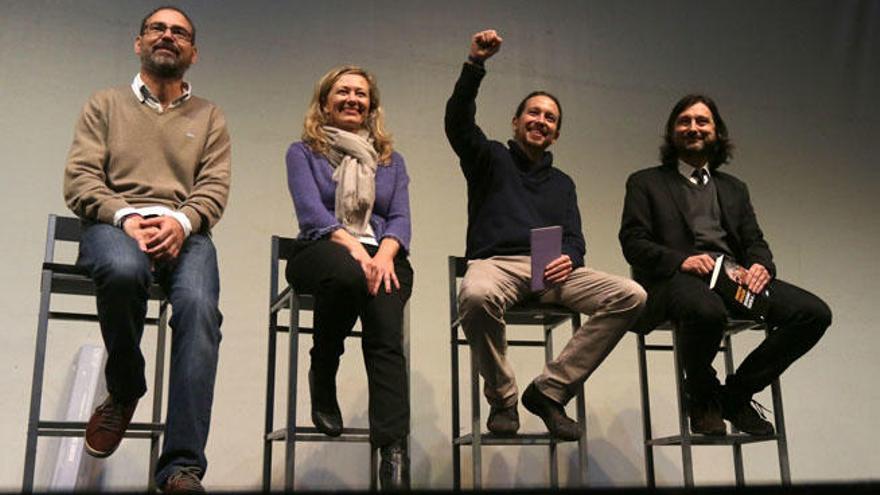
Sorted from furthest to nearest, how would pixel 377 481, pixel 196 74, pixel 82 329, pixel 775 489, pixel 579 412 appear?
pixel 196 74 < pixel 82 329 < pixel 579 412 < pixel 377 481 < pixel 775 489

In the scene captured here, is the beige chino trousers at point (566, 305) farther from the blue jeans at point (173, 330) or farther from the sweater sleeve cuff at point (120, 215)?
the sweater sleeve cuff at point (120, 215)

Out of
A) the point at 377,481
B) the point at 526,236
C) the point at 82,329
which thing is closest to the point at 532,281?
the point at 526,236

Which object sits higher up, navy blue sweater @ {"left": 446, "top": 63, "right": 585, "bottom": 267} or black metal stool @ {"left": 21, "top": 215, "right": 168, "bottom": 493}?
navy blue sweater @ {"left": 446, "top": 63, "right": 585, "bottom": 267}

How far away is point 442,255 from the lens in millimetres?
3660

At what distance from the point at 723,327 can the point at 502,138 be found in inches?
57.7

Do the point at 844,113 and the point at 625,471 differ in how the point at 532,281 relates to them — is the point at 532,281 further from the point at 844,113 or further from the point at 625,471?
the point at 844,113

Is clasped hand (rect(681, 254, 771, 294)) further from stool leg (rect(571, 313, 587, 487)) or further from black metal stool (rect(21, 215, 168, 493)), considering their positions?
black metal stool (rect(21, 215, 168, 493))

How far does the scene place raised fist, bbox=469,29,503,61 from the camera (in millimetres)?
2627

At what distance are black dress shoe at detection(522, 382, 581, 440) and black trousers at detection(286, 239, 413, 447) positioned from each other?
48 centimetres

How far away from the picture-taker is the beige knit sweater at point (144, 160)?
90.0 inches

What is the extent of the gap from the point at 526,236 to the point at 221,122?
0.95 metres

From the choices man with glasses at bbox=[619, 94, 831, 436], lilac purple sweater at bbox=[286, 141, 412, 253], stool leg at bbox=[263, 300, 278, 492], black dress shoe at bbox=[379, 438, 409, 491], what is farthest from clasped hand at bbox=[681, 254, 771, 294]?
stool leg at bbox=[263, 300, 278, 492]

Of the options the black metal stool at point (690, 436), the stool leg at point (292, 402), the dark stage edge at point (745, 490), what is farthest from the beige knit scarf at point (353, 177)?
the dark stage edge at point (745, 490)

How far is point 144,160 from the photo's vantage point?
2.38 m
